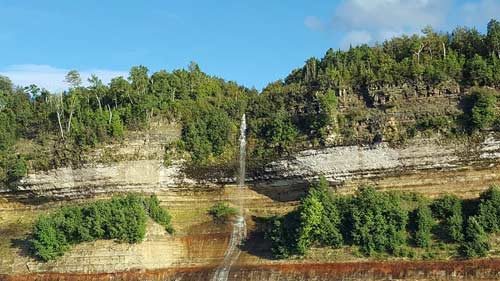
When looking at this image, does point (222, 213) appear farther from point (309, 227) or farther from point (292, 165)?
point (309, 227)

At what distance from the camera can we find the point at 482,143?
4788 cm

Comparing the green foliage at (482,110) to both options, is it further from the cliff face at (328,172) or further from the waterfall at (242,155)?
the waterfall at (242,155)

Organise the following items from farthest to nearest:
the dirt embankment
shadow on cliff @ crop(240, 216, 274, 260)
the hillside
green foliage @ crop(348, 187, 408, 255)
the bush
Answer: the bush
shadow on cliff @ crop(240, 216, 274, 260)
the hillside
green foliage @ crop(348, 187, 408, 255)
the dirt embankment

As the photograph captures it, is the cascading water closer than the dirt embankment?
No

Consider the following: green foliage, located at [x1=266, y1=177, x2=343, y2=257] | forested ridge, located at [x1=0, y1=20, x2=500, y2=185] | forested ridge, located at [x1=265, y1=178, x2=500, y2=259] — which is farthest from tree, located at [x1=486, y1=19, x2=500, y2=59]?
green foliage, located at [x1=266, y1=177, x2=343, y2=257]

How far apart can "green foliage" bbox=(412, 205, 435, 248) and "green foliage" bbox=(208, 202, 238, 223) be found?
1375 centimetres

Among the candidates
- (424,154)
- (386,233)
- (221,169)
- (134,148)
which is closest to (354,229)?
(386,233)

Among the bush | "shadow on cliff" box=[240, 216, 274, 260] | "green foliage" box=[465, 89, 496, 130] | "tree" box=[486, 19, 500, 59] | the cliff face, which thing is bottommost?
"shadow on cliff" box=[240, 216, 274, 260]

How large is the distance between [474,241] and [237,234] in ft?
55.5

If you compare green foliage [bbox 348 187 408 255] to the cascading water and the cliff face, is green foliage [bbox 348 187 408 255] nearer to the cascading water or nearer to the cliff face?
the cliff face

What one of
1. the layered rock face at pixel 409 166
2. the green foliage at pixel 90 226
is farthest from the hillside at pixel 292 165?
the green foliage at pixel 90 226

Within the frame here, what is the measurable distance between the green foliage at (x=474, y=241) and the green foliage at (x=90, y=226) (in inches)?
839

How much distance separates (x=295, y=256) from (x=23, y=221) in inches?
873

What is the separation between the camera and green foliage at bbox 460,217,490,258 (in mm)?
43469
